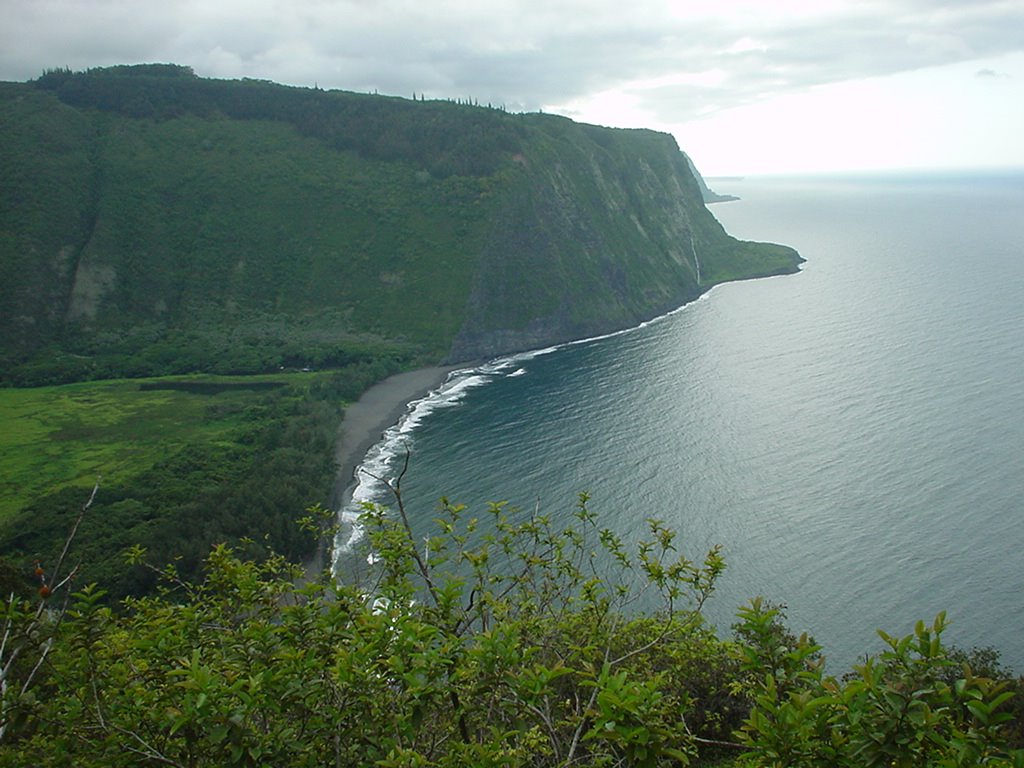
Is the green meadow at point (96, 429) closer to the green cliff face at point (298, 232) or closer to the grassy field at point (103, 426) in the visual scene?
the grassy field at point (103, 426)

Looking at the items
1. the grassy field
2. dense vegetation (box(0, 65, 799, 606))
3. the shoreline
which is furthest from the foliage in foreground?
the grassy field

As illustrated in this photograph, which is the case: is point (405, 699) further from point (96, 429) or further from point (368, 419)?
point (96, 429)

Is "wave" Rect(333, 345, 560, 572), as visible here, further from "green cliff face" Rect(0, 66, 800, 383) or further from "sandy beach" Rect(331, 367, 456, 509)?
"green cliff face" Rect(0, 66, 800, 383)

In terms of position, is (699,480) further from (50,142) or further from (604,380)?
(50,142)

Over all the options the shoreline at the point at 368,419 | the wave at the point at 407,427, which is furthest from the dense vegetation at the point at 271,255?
the wave at the point at 407,427

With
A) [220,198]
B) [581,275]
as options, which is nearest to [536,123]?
[581,275]

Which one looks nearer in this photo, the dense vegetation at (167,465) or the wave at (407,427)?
the dense vegetation at (167,465)
